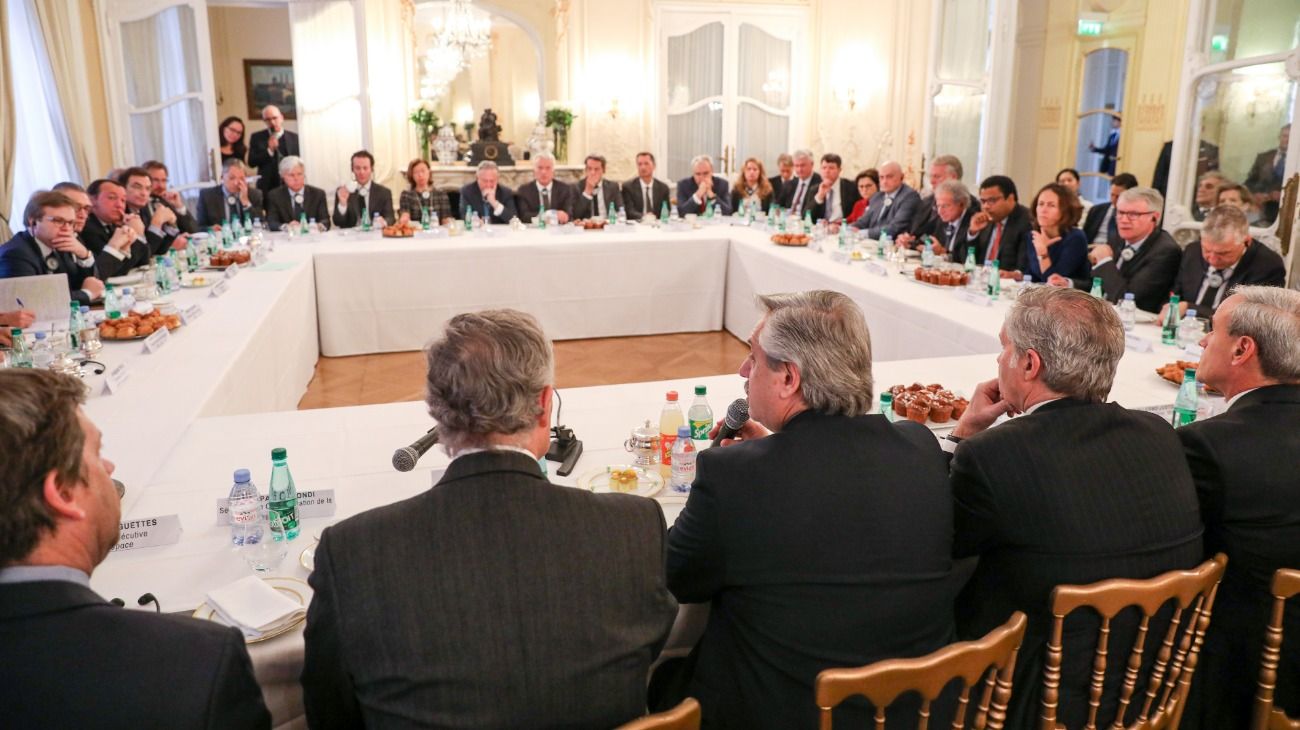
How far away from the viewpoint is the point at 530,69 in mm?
11789

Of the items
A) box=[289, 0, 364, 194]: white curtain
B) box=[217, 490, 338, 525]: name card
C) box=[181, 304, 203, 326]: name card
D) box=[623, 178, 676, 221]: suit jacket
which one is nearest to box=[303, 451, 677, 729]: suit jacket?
box=[217, 490, 338, 525]: name card

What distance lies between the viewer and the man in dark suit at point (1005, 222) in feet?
17.2

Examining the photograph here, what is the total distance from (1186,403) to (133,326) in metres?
3.57

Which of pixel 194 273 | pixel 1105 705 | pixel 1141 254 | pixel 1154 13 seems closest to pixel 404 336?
pixel 194 273

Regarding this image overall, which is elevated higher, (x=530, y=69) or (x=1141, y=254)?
(x=530, y=69)

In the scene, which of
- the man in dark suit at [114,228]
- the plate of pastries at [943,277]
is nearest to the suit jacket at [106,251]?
the man in dark suit at [114,228]

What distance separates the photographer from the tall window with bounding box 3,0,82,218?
6.81 m

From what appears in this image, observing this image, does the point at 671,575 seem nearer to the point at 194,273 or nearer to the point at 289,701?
the point at 289,701

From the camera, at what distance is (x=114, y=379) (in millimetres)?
2992

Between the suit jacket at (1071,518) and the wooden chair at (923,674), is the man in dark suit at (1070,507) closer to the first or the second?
the suit jacket at (1071,518)

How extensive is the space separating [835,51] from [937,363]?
7950 millimetres

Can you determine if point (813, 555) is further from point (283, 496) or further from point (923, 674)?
point (283, 496)

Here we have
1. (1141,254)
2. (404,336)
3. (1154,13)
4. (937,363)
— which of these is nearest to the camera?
(937,363)

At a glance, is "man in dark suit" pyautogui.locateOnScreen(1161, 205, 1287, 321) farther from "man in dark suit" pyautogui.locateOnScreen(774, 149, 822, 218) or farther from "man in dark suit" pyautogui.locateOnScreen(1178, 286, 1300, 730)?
"man in dark suit" pyautogui.locateOnScreen(774, 149, 822, 218)
